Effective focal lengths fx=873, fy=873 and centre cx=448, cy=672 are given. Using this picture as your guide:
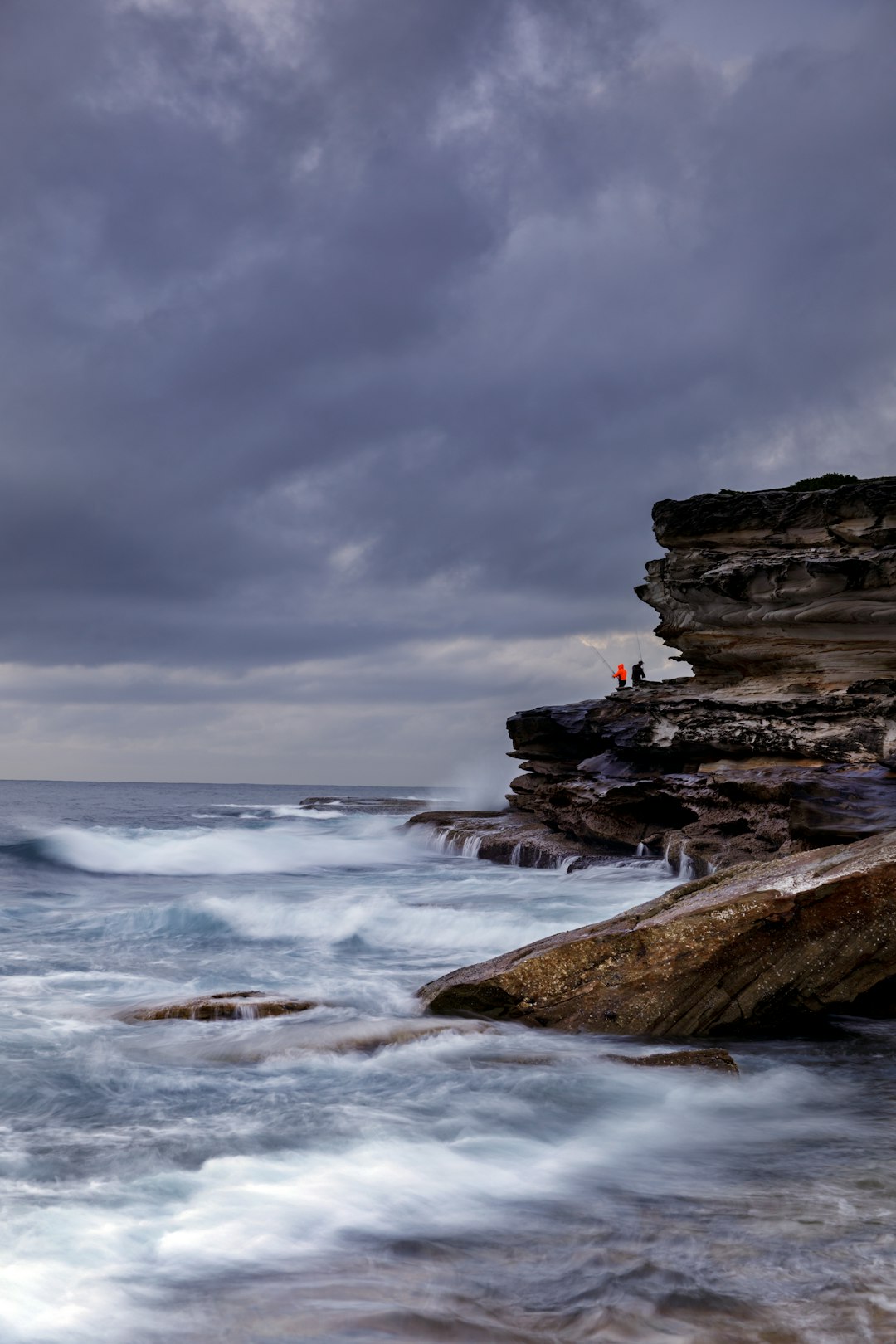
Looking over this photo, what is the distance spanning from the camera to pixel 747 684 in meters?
19.9

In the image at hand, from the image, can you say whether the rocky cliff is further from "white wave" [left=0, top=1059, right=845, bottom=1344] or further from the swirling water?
"white wave" [left=0, top=1059, right=845, bottom=1344]

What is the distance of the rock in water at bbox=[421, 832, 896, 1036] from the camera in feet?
21.1

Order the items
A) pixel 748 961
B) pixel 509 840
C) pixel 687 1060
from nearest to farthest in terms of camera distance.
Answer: pixel 687 1060 → pixel 748 961 → pixel 509 840

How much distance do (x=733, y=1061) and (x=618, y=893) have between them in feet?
30.2

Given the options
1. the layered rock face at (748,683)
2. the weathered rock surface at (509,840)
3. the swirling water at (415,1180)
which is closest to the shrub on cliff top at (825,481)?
the layered rock face at (748,683)

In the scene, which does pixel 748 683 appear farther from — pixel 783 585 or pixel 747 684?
pixel 783 585

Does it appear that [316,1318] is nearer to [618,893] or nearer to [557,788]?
[618,893]

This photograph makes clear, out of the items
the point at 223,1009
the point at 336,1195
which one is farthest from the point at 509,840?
the point at 336,1195

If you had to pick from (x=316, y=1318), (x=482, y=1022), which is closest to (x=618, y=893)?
(x=482, y=1022)

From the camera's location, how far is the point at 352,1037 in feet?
21.4

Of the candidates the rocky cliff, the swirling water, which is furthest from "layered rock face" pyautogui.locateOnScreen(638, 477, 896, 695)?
the swirling water

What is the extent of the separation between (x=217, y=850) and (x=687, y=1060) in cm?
2501

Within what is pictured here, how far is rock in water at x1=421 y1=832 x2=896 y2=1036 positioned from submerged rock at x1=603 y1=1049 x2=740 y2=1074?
456 mm

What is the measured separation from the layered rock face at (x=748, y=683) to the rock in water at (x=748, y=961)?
744 centimetres
